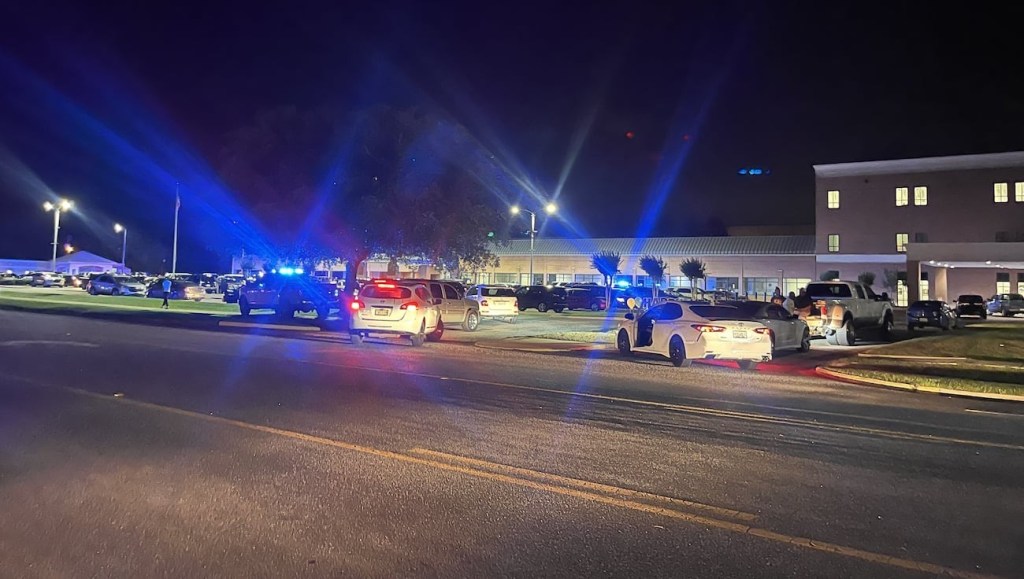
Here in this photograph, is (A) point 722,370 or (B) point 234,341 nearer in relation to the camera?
(A) point 722,370

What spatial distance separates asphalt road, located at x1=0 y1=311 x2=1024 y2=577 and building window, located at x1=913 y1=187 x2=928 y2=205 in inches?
2200

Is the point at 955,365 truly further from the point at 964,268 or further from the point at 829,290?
the point at 964,268

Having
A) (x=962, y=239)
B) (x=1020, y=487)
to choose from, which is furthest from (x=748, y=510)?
(x=962, y=239)

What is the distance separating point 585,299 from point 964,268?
35.9m

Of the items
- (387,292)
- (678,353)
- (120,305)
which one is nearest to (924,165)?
(678,353)

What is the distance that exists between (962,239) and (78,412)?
212 feet

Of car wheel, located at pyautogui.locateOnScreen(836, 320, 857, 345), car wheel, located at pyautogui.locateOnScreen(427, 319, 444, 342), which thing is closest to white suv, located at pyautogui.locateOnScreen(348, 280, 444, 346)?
car wheel, located at pyautogui.locateOnScreen(427, 319, 444, 342)

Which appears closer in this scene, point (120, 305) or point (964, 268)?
point (120, 305)

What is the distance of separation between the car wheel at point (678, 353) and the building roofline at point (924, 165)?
177 feet

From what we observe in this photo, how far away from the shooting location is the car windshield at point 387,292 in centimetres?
1906

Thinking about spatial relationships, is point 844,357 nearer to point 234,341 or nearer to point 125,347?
point 234,341

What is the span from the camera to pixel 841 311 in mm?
20719

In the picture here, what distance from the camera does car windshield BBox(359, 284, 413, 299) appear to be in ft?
62.5

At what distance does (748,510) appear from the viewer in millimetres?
5598
